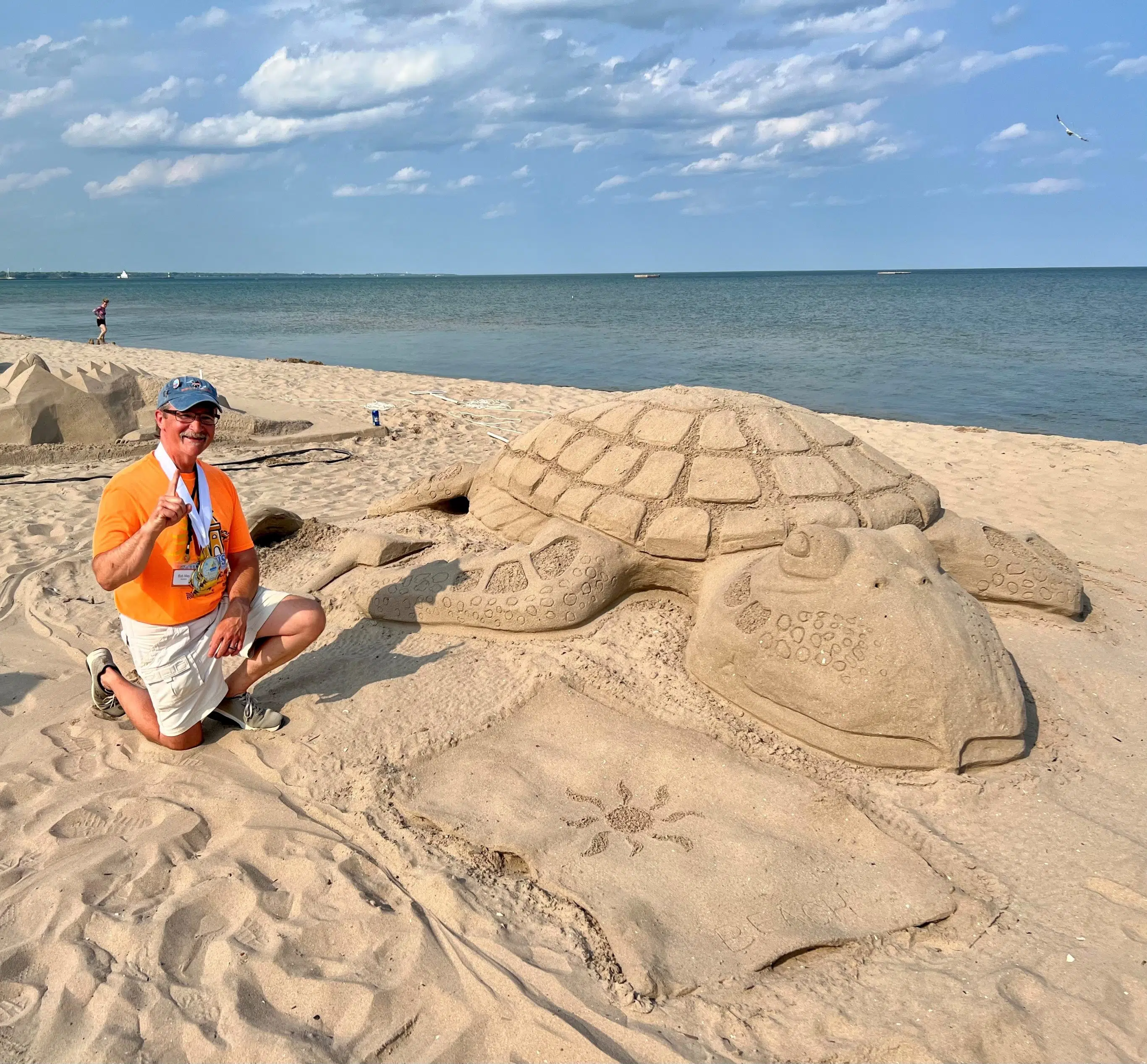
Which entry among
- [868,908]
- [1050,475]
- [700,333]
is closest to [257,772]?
[868,908]

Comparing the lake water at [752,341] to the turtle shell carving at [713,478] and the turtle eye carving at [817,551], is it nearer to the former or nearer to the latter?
the turtle shell carving at [713,478]

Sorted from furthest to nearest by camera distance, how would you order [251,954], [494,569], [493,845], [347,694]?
[494,569] < [347,694] < [493,845] < [251,954]

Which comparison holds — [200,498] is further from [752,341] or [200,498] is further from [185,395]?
[752,341]

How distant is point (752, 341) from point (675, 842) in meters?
25.0

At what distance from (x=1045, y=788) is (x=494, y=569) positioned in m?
2.49

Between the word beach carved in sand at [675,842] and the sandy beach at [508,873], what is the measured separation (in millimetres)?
14

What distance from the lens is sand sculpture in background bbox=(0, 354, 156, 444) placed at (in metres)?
8.01

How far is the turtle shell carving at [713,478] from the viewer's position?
367 cm

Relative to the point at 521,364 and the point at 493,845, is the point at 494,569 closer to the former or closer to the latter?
the point at 493,845

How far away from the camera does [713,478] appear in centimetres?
376

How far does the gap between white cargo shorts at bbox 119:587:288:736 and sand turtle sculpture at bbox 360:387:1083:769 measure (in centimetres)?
107

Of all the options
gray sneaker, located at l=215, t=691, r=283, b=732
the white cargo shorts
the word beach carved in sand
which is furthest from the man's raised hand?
the word beach carved in sand

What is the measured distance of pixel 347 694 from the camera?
3.50 meters

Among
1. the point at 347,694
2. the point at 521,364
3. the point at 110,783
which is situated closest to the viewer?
the point at 110,783
